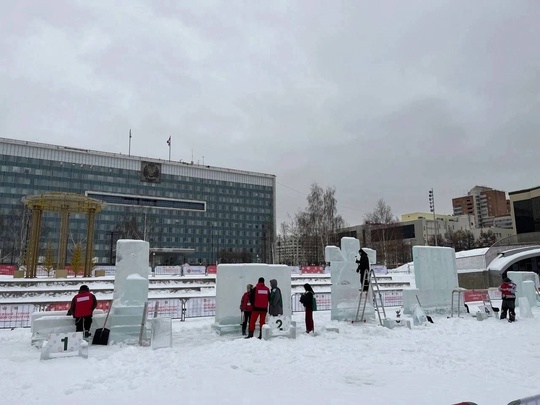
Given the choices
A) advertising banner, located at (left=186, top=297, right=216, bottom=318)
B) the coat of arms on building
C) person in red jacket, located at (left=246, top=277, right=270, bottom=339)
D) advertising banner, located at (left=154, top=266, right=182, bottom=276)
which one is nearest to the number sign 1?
person in red jacket, located at (left=246, top=277, right=270, bottom=339)

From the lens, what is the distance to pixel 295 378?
779 centimetres

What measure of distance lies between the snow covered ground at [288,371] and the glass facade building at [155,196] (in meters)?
77.7

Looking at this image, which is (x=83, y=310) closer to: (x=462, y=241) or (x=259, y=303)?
(x=259, y=303)

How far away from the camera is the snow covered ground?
657 centimetres

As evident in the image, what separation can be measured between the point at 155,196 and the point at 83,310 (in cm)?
11244

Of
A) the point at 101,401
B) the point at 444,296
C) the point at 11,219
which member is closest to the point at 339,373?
the point at 101,401

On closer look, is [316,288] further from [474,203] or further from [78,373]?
[474,203]

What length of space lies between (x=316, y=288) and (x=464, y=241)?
78.8m

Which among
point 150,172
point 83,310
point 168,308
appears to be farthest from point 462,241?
point 83,310

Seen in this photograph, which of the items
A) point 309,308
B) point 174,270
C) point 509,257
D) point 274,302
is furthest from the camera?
point 174,270

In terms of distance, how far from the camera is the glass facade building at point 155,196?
10262cm

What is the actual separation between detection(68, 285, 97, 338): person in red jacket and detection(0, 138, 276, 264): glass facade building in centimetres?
7574

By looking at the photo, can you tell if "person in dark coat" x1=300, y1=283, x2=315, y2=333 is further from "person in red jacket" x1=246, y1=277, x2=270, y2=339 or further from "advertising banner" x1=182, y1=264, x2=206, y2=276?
"advertising banner" x1=182, y1=264, x2=206, y2=276

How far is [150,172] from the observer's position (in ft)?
390
